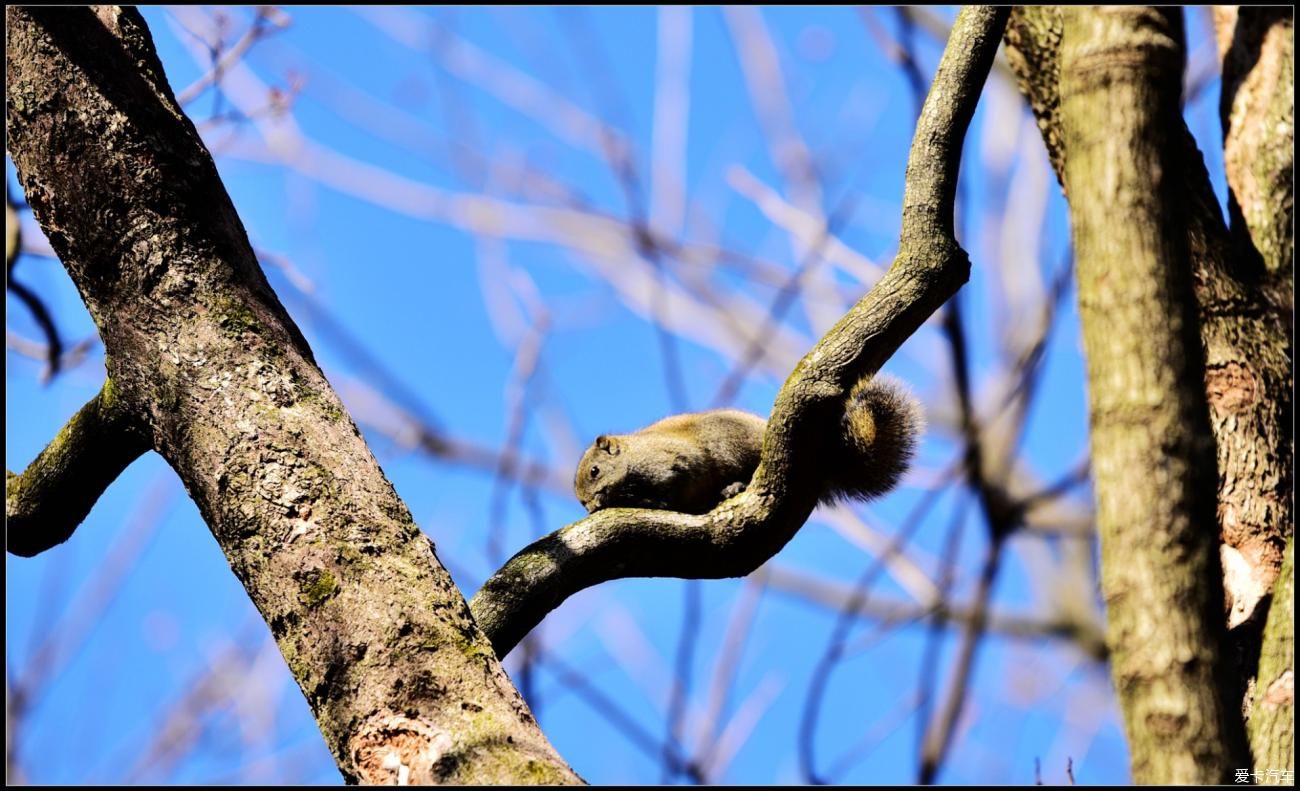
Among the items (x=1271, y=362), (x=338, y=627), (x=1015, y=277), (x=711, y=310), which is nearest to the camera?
(x=338, y=627)

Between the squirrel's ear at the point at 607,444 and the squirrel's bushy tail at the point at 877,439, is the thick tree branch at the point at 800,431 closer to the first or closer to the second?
the squirrel's bushy tail at the point at 877,439

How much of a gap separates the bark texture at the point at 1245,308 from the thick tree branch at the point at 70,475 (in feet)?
7.61

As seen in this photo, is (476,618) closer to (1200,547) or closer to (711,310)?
(1200,547)

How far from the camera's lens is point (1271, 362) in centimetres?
345

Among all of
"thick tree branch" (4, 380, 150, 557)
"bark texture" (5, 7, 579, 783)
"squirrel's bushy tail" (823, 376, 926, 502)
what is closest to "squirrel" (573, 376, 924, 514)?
"squirrel's bushy tail" (823, 376, 926, 502)

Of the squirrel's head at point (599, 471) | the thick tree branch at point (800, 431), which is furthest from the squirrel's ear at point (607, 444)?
the thick tree branch at point (800, 431)

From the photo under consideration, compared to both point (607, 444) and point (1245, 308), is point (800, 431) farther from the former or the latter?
point (607, 444)

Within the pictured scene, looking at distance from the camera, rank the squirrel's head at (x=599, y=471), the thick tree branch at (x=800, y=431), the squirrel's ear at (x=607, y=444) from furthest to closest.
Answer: the squirrel's ear at (x=607, y=444)
the squirrel's head at (x=599, y=471)
the thick tree branch at (x=800, y=431)

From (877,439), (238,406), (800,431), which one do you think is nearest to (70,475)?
(238,406)

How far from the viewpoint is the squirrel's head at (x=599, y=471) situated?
5.08 meters

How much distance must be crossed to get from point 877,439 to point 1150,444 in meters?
2.39

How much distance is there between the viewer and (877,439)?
12.5ft

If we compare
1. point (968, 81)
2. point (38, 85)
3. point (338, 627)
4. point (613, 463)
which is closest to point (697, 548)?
point (338, 627)

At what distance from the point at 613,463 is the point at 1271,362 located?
2.62 metres
